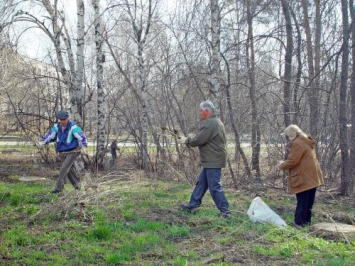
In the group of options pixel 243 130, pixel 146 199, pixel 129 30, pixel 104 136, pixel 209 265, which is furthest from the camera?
pixel 129 30

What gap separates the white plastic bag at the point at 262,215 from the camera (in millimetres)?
6166

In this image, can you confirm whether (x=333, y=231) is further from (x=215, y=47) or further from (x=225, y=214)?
(x=215, y=47)

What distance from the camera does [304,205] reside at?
6.25 metres

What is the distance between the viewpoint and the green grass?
4.57 meters

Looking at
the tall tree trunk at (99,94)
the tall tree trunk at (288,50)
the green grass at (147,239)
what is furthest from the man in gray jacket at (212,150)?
the tall tree trunk at (99,94)

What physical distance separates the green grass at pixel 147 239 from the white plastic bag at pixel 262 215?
15cm

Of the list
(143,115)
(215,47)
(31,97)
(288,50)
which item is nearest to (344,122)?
(288,50)

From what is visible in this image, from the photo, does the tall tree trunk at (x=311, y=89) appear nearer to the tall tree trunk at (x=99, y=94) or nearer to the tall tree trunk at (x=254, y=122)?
the tall tree trunk at (x=254, y=122)

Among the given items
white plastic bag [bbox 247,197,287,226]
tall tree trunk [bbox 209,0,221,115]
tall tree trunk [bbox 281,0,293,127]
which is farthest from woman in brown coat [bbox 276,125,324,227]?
tall tree trunk [bbox 281,0,293,127]

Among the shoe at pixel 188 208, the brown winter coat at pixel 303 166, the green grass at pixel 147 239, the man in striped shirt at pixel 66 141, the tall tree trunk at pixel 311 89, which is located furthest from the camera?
the tall tree trunk at pixel 311 89

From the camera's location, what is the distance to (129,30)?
16859mm

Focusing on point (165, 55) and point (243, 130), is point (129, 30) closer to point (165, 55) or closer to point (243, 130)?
point (165, 55)

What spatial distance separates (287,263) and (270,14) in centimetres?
996

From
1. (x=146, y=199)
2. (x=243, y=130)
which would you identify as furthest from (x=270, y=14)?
(x=146, y=199)
